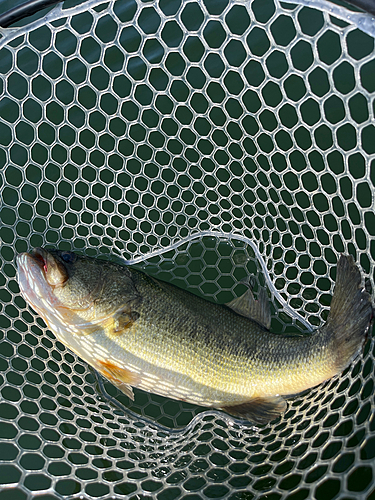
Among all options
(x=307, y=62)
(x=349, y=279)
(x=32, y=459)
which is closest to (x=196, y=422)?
(x=32, y=459)

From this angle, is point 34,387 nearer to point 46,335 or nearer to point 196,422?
point 46,335

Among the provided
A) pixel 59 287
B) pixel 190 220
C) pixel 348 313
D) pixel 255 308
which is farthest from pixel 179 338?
pixel 190 220

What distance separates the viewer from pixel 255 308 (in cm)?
387

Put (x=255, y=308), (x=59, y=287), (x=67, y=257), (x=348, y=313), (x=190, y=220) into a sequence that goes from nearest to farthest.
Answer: (x=348, y=313) < (x=59, y=287) < (x=67, y=257) < (x=255, y=308) < (x=190, y=220)

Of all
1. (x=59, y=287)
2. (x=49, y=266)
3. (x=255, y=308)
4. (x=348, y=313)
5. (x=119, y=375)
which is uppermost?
(x=348, y=313)

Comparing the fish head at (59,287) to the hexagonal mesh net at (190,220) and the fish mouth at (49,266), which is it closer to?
the fish mouth at (49,266)

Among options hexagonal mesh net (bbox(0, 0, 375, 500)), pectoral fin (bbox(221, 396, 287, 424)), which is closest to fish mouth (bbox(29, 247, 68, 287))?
hexagonal mesh net (bbox(0, 0, 375, 500))

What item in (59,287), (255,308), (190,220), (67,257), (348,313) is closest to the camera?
(348,313)

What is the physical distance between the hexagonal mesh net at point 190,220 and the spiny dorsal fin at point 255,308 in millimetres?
682

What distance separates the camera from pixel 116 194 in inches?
192

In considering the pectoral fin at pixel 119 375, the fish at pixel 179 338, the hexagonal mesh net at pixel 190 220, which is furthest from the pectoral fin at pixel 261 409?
the pectoral fin at pixel 119 375

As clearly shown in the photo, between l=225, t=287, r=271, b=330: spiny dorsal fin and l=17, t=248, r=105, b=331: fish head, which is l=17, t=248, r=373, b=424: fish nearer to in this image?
l=17, t=248, r=105, b=331: fish head

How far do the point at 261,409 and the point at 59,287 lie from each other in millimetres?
1808

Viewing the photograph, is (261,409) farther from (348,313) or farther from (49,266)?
(49,266)
